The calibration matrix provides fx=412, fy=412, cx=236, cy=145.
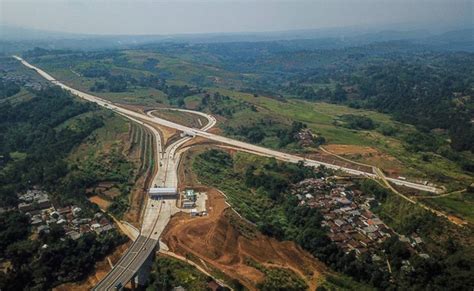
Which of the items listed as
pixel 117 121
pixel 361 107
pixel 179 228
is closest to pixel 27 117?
pixel 117 121

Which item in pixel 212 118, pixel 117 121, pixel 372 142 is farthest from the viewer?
pixel 212 118

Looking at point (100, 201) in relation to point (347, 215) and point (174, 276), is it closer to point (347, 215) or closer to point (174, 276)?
point (174, 276)

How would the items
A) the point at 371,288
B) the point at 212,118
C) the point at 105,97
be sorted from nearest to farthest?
the point at 371,288, the point at 212,118, the point at 105,97

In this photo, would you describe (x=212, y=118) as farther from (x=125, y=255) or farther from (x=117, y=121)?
(x=125, y=255)

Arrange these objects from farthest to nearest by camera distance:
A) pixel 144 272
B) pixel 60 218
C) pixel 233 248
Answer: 1. pixel 60 218
2. pixel 233 248
3. pixel 144 272

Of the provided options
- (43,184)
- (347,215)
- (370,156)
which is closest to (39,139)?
(43,184)

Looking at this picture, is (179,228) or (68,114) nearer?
(179,228)

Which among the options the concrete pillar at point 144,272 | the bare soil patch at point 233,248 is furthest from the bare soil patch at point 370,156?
the concrete pillar at point 144,272

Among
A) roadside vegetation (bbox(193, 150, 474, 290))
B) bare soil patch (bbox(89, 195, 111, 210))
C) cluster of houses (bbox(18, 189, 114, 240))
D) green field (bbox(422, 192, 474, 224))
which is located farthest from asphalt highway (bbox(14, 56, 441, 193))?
cluster of houses (bbox(18, 189, 114, 240))
